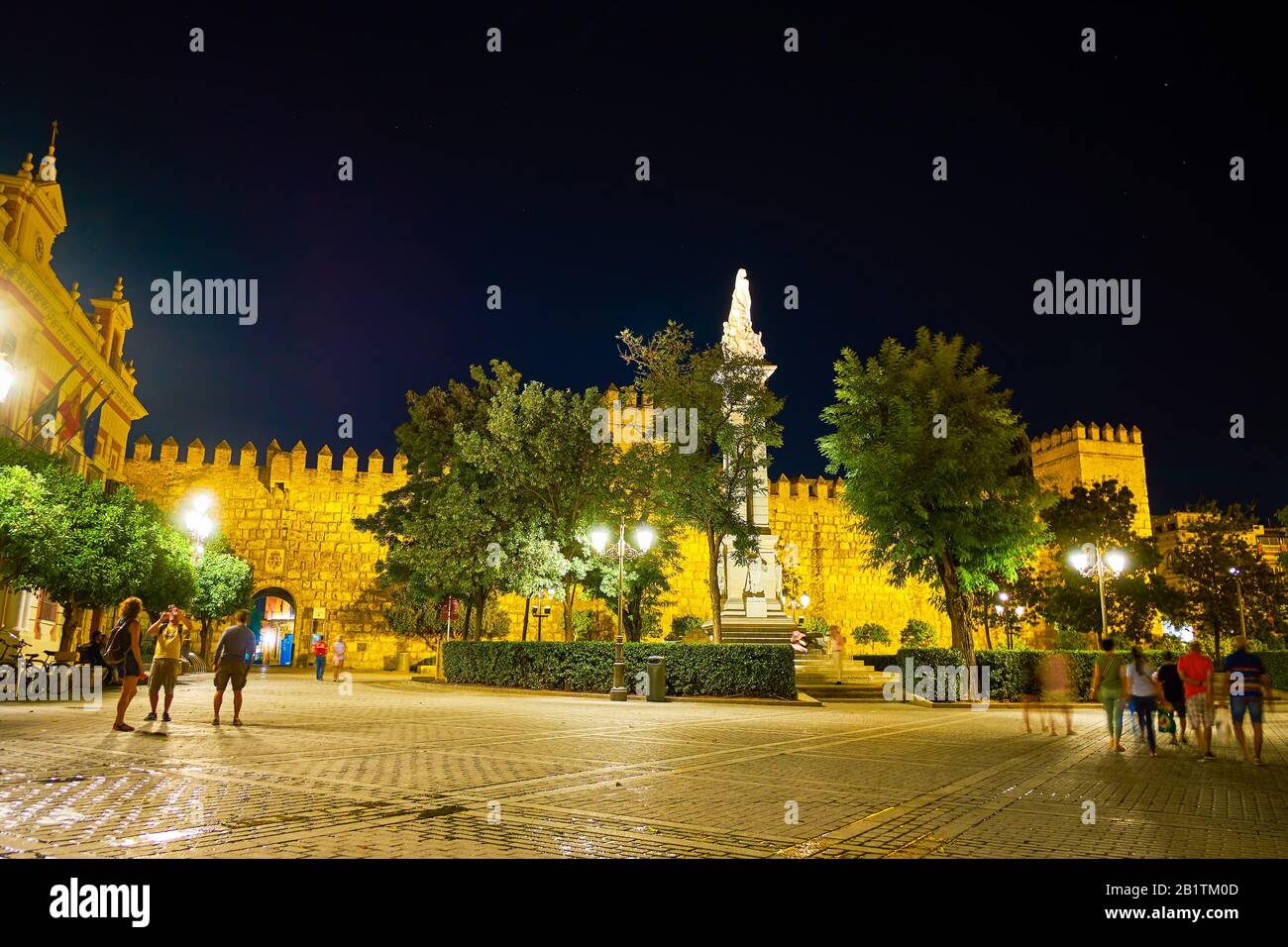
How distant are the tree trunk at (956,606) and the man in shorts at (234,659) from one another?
A: 18.3m

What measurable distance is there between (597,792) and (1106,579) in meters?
40.1

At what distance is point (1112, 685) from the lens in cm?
1140

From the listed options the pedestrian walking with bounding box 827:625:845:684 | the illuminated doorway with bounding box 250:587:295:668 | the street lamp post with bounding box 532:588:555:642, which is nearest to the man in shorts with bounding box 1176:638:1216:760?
the pedestrian walking with bounding box 827:625:845:684

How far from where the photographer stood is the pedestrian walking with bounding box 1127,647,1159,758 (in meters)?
10.9

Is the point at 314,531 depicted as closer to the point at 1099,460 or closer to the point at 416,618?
the point at 416,618

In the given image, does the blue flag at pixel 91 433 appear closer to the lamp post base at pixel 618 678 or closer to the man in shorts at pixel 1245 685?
the lamp post base at pixel 618 678

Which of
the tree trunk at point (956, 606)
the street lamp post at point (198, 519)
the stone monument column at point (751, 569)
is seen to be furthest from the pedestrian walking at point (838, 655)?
the street lamp post at point (198, 519)

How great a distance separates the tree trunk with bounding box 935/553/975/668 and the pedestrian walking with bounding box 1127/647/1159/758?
1211 centimetres

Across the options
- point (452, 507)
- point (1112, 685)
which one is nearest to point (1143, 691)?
point (1112, 685)

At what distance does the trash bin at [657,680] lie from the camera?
19.1 meters

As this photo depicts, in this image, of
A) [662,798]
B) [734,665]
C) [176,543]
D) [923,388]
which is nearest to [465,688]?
[734,665]

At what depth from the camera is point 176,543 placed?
2612 centimetres

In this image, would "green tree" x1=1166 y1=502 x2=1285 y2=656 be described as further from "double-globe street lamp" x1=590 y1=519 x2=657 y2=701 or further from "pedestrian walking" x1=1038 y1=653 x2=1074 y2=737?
"pedestrian walking" x1=1038 y1=653 x2=1074 y2=737
